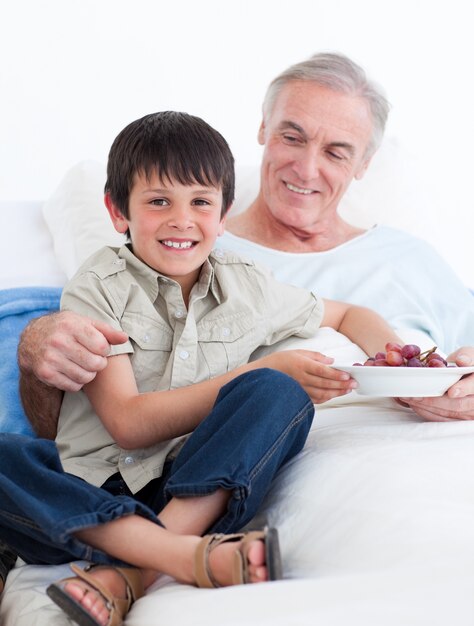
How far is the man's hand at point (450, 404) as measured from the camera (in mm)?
1782

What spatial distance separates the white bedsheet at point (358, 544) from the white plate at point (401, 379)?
0.31 ft

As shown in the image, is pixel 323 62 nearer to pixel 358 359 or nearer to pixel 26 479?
pixel 358 359

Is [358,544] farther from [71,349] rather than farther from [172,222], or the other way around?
[172,222]

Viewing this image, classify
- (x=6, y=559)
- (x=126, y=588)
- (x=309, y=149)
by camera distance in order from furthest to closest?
(x=309, y=149)
(x=6, y=559)
(x=126, y=588)

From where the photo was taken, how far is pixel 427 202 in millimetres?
3236

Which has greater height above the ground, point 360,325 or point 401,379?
point 401,379

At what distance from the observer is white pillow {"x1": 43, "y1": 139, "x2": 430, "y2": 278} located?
106 inches

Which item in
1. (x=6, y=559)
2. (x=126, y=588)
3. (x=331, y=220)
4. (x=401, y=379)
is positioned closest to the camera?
(x=126, y=588)

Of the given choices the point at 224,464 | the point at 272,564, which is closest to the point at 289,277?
the point at 224,464

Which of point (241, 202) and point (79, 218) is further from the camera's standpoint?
point (241, 202)

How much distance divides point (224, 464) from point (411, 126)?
303 centimetres

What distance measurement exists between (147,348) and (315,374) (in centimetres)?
36

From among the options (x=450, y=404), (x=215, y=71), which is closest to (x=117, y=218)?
(x=450, y=404)

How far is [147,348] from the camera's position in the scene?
6.17 feet
